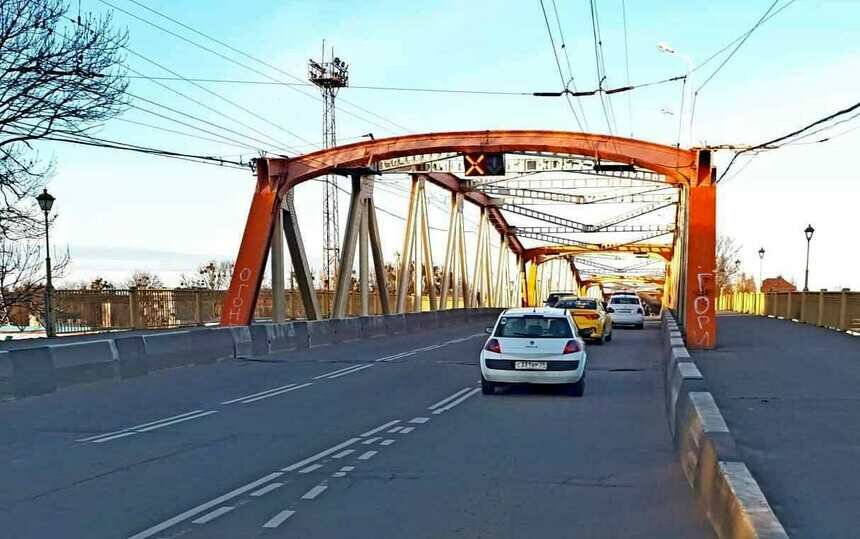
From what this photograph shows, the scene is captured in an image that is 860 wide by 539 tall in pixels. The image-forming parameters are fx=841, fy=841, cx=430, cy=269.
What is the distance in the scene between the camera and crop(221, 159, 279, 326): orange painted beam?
30.8 meters

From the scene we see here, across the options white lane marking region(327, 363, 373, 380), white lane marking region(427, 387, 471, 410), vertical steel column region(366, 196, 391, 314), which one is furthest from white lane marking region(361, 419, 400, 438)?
vertical steel column region(366, 196, 391, 314)

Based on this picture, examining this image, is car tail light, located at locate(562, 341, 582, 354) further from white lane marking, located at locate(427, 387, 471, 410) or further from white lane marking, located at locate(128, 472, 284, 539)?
white lane marking, located at locate(128, 472, 284, 539)

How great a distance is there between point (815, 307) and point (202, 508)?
34358 millimetres

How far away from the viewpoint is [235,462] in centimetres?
866

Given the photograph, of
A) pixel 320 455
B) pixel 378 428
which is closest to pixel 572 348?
pixel 378 428

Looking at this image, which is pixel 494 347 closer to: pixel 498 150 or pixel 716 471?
pixel 716 471

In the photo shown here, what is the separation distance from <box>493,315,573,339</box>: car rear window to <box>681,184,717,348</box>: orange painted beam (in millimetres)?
10828

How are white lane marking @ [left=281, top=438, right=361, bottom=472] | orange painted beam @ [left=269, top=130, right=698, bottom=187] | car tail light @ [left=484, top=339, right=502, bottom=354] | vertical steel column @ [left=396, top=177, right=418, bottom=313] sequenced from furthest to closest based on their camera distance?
vertical steel column @ [left=396, top=177, right=418, bottom=313] → orange painted beam @ [left=269, top=130, right=698, bottom=187] → car tail light @ [left=484, top=339, right=502, bottom=354] → white lane marking @ [left=281, top=438, right=361, bottom=472]

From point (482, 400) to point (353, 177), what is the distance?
79.5 feet

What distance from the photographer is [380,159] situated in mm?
31859

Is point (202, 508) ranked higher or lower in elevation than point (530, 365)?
lower

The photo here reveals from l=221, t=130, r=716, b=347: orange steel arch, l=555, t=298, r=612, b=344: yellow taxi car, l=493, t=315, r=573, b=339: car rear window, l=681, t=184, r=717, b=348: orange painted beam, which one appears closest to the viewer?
l=493, t=315, r=573, b=339: car rear window

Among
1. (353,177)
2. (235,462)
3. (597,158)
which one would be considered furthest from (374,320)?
(235,462)

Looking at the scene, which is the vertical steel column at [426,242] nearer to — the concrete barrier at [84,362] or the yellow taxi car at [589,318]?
the yellow taxi car at [589,318]
